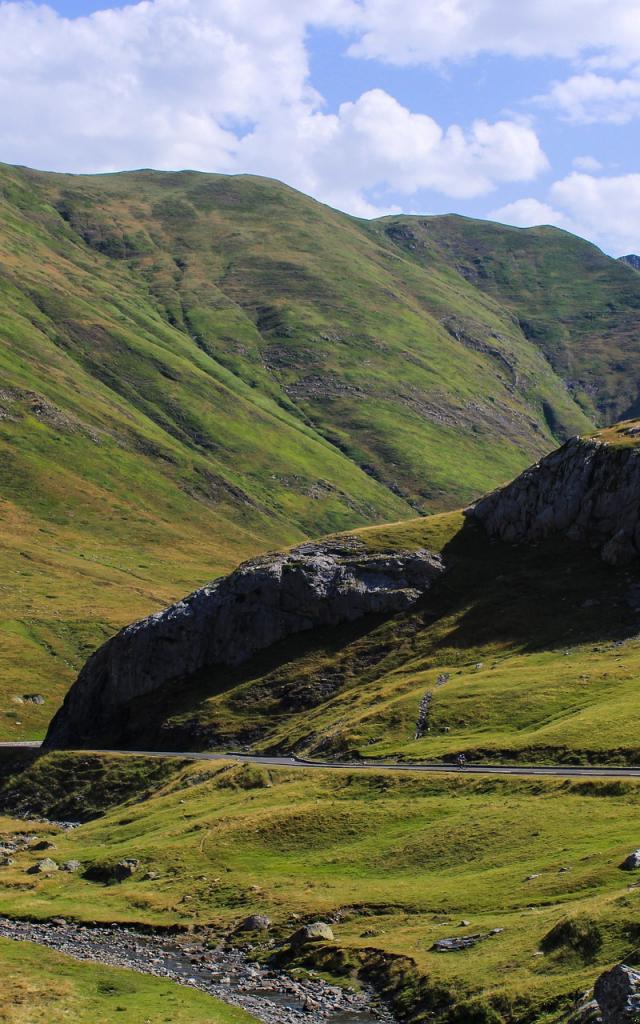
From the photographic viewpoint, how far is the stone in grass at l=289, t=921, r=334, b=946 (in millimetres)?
65562

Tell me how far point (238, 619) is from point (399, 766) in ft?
159

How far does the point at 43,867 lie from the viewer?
9212 centimetres

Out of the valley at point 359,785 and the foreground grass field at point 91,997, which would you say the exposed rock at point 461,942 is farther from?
the foreground grass field at point 91,997

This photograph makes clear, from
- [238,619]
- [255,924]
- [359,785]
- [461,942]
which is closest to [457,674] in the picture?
[359,785]

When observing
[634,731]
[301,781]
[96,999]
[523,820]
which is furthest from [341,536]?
[96,999]

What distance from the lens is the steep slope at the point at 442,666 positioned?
106 meters

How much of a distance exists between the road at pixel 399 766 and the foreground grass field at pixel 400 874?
8.53 feet

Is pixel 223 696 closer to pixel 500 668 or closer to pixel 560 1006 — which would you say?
pixel 500 668

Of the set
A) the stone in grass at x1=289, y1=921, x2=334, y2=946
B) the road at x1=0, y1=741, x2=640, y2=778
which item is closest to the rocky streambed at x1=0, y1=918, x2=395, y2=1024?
the stone in grass at x1=289, y1=921, x2=334, y2=946

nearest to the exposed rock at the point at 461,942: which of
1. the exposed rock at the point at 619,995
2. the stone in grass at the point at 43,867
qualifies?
the exposed rock at the point at 619,995

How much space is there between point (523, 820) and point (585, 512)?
7240 centimetres

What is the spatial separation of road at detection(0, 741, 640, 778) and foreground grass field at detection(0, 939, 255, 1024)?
35.7 meters

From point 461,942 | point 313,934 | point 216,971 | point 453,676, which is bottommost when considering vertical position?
point 216,971

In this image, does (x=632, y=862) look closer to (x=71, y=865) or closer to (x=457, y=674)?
(x=71, y=865)
